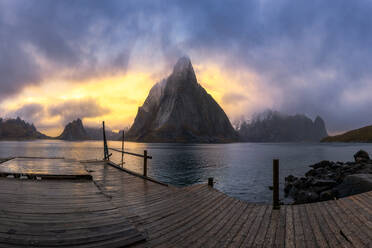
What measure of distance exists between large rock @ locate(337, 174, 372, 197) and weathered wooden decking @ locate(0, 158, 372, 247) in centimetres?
586

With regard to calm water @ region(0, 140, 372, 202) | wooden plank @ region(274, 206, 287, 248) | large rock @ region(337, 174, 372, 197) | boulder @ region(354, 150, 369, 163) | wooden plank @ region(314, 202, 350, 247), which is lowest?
calm water @ region(0, 140, 372, 202)

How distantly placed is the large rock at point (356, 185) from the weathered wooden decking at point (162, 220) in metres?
5.86

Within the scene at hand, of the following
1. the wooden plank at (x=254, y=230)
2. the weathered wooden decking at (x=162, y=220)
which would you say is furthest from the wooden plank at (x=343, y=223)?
the wooden plank at (x=254, y=230)

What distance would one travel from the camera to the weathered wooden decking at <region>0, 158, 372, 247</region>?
508 centimetres

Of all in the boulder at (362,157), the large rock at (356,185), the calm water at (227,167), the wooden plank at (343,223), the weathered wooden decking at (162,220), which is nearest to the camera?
the weathered wooden decking at (162,220)

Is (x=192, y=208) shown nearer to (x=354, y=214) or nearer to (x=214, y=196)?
(x=214, y=196)

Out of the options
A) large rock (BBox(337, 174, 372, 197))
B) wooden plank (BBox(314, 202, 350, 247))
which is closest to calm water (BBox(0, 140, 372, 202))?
large rock (BBox(337, 174, 372, 197))

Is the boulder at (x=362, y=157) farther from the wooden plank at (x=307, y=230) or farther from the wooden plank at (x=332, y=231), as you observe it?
the wooden plank at (x=307, y=230)

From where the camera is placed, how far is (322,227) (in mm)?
6656

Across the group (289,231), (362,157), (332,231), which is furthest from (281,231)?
(362,157)

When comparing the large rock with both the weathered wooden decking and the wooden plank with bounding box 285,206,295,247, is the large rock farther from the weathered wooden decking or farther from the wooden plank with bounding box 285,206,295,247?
the wooden plank with bounding box 285,206,295,247

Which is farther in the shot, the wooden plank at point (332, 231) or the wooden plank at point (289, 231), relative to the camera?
the wooden plank at point (289, 231)

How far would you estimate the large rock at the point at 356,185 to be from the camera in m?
13.5

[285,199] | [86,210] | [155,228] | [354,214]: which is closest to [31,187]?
[86,210]
